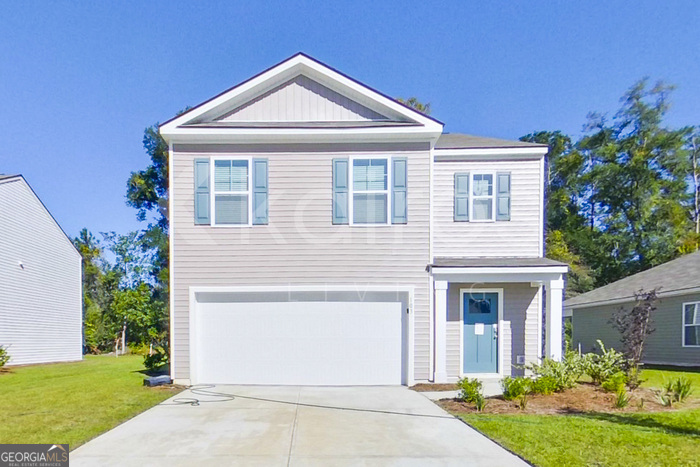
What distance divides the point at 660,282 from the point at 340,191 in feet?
43.6

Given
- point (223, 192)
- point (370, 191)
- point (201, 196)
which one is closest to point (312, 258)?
point (370, 191)

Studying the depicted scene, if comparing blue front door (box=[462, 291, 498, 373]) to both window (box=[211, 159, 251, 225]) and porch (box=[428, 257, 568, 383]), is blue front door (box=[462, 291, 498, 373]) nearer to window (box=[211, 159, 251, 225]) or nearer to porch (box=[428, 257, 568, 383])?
porch (box=[428, 257, 568, 383])

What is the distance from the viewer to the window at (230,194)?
28.8 ft

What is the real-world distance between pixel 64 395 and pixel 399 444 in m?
6.81

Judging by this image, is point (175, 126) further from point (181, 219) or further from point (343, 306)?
point (343, 306)

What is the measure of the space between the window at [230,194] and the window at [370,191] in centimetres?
239

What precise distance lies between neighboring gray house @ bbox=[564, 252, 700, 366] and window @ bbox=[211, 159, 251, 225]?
477 inches

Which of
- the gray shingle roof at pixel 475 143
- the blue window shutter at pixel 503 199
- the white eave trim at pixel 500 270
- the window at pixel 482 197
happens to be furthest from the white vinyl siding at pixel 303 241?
the blue window shutter at pixel 503 199

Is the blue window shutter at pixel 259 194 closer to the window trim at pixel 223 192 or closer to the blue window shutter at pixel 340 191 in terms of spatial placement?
the window trim at pixel 223 192

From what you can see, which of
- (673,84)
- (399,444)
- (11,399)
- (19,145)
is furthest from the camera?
(673,84)

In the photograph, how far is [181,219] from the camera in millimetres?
8750

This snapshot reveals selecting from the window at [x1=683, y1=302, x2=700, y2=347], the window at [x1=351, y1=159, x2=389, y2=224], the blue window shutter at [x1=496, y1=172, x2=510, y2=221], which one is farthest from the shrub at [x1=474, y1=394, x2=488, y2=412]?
the window at [x1=683, y1=302, x2=700, y2=347]

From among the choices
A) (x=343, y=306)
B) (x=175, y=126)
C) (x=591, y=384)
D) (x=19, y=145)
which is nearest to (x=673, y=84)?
(x=591, y=384)

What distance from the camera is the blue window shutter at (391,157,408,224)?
347 inches
